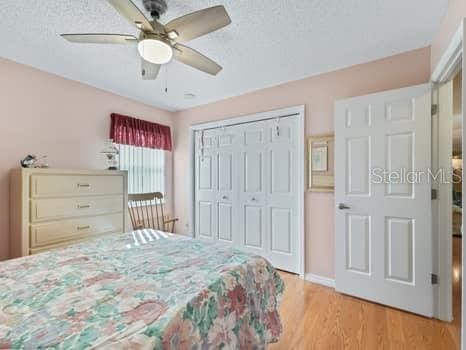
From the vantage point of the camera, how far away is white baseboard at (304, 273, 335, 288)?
8.56 ft

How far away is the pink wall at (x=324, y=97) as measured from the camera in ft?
7.39

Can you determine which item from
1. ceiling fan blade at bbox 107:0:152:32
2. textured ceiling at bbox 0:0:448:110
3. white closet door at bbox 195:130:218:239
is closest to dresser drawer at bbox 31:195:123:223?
white closet door at bbox 195:130:218:239

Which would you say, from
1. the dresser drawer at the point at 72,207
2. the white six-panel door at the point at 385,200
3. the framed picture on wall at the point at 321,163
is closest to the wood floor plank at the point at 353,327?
the white six-panel door at the point at 385,200

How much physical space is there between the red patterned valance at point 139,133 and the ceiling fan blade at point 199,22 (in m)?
2.13

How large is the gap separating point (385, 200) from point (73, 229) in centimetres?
316

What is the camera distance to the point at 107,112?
3223 mm

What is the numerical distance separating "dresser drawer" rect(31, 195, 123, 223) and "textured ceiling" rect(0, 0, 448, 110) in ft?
4.75

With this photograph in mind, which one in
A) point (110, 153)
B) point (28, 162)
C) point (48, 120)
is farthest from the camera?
point (110, 153)

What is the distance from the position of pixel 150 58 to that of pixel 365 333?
8.55 ft

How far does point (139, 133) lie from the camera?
3562mm

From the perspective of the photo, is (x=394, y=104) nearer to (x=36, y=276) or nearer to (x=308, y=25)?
(x=308, y=25)

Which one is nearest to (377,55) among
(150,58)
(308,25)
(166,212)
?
(308,25)

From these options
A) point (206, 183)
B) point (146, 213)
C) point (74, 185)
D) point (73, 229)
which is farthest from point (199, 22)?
point (146, 213)

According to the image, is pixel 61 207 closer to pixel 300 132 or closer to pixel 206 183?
pixel 206 183
